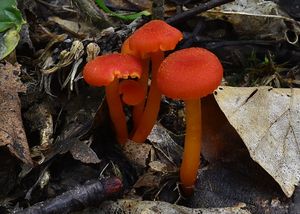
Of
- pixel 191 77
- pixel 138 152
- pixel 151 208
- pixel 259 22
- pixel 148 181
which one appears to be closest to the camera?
pixel 191 77

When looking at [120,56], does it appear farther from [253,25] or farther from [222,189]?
[253,25]

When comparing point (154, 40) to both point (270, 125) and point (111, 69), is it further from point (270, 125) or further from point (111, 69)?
point (270, 125)

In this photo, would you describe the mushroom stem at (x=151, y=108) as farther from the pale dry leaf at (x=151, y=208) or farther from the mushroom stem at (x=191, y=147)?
the pale dry leaf at (x=151, y=208)

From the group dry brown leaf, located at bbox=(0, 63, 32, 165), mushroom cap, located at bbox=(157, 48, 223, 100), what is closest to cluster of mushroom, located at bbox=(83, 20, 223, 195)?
mushroom cap, located at bbox=(157, 48, 223, 100)

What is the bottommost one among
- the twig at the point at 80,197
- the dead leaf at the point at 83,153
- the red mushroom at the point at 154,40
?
the twig at the point at 80,197

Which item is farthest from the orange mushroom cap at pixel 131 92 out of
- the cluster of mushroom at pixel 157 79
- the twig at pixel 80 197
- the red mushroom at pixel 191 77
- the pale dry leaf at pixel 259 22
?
the pale dry leaf at pixel 259 22

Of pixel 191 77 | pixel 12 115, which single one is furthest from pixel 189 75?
pixel 12 115
